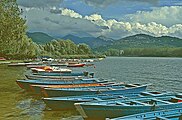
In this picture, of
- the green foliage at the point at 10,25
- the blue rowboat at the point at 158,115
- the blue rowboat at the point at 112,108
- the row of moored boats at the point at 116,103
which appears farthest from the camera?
the green foliage at the point at 10,25

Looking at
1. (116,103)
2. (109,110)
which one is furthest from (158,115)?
(116,103)

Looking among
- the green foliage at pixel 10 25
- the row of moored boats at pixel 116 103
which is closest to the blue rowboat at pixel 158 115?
the row of moored boats at pixel 116 103

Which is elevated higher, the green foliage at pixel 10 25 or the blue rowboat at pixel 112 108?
the green foliage at pixel 10 25

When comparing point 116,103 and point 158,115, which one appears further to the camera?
point 116,103

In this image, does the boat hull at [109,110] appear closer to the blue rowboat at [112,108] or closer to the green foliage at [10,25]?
the blue rowboat at [112,108]

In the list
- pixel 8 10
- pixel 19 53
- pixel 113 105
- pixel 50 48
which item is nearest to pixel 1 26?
pixel 8 10

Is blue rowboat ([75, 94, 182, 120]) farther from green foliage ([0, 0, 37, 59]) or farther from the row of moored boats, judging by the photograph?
green foliage ([0, 0, 37, 59])

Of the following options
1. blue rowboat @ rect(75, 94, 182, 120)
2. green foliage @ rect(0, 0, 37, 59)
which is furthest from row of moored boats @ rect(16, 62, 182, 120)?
green foliage @ rect(0, 0, 37, 59)

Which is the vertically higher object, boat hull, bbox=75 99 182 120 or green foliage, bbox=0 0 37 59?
green foliage, bbox=0 0 37 59

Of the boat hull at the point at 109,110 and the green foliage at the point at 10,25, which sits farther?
the green foliage at the point at 10,25

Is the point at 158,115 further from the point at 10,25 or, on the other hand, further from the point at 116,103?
the point at 10,25

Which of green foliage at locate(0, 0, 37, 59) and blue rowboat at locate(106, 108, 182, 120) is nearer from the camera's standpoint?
blue rowboat at locate(106, 108, 182, 120)

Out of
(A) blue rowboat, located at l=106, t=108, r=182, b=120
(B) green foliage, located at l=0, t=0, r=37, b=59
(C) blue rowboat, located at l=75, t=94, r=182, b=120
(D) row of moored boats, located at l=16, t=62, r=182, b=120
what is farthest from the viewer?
(B) green foliage, located at l=0, t=0, r=37, b=59

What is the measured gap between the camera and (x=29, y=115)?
2117 centimetres
